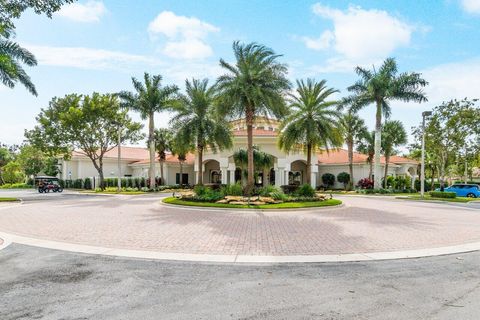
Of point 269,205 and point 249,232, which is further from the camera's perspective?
point 269,205

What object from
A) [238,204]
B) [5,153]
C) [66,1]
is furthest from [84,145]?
[5,153]

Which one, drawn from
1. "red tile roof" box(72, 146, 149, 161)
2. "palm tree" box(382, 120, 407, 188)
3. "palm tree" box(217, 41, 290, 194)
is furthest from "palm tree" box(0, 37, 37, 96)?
"palm tree" box(382, 120, 407, 188)

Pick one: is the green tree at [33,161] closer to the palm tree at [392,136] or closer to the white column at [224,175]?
the white column at [224,175]

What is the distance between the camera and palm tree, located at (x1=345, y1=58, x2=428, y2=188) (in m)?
33.2

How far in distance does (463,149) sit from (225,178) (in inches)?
1114

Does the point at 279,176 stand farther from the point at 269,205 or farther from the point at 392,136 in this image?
the point at 269,205

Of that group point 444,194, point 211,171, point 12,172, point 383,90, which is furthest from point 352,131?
point 12,172

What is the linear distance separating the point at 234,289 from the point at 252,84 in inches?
688

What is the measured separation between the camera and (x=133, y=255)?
790 cm

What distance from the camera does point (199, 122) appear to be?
85.4ft

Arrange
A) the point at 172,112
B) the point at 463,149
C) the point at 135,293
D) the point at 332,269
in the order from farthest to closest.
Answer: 1. the point at 463,149
2. the point at 172,112
3. the point at 332,269
4. the point at 135,293

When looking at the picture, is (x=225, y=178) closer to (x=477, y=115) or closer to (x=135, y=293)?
(x=477, y=115)

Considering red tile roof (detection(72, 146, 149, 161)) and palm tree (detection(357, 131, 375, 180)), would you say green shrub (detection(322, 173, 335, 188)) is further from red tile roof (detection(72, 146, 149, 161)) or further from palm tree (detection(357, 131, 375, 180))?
red tile roof (detection(72, 146, 149, 161))

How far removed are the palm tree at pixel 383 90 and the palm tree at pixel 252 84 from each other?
52.0 feet
